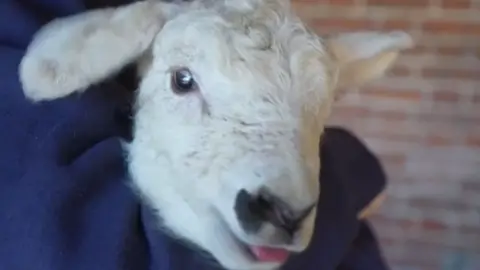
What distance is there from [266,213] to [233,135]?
0.07 meters

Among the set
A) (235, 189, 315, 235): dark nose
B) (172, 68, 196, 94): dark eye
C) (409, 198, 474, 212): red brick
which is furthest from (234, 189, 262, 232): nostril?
(409, 198, 474, 212): red brick

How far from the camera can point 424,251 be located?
218 cm

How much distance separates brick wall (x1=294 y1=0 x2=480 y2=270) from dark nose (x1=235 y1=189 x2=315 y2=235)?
1.52 meters

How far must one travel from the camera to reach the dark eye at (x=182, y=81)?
0.68m

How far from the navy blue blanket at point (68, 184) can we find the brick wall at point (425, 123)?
1.39 metres

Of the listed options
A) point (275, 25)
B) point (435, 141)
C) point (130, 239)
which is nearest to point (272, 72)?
point (275, 25)

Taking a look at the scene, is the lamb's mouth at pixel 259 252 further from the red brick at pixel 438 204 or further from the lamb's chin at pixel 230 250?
the red brick at pixel 438 204

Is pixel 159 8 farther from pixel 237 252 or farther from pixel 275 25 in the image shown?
pixel 237 252

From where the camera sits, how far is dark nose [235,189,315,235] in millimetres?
579

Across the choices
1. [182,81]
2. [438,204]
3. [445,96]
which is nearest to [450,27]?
[445,96]

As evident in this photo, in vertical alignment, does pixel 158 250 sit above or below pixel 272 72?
below

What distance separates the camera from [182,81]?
2.26 feet

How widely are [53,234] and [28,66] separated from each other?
0.39 feet

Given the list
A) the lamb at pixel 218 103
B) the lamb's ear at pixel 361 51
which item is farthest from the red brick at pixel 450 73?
the lamb at pixel 218 103
